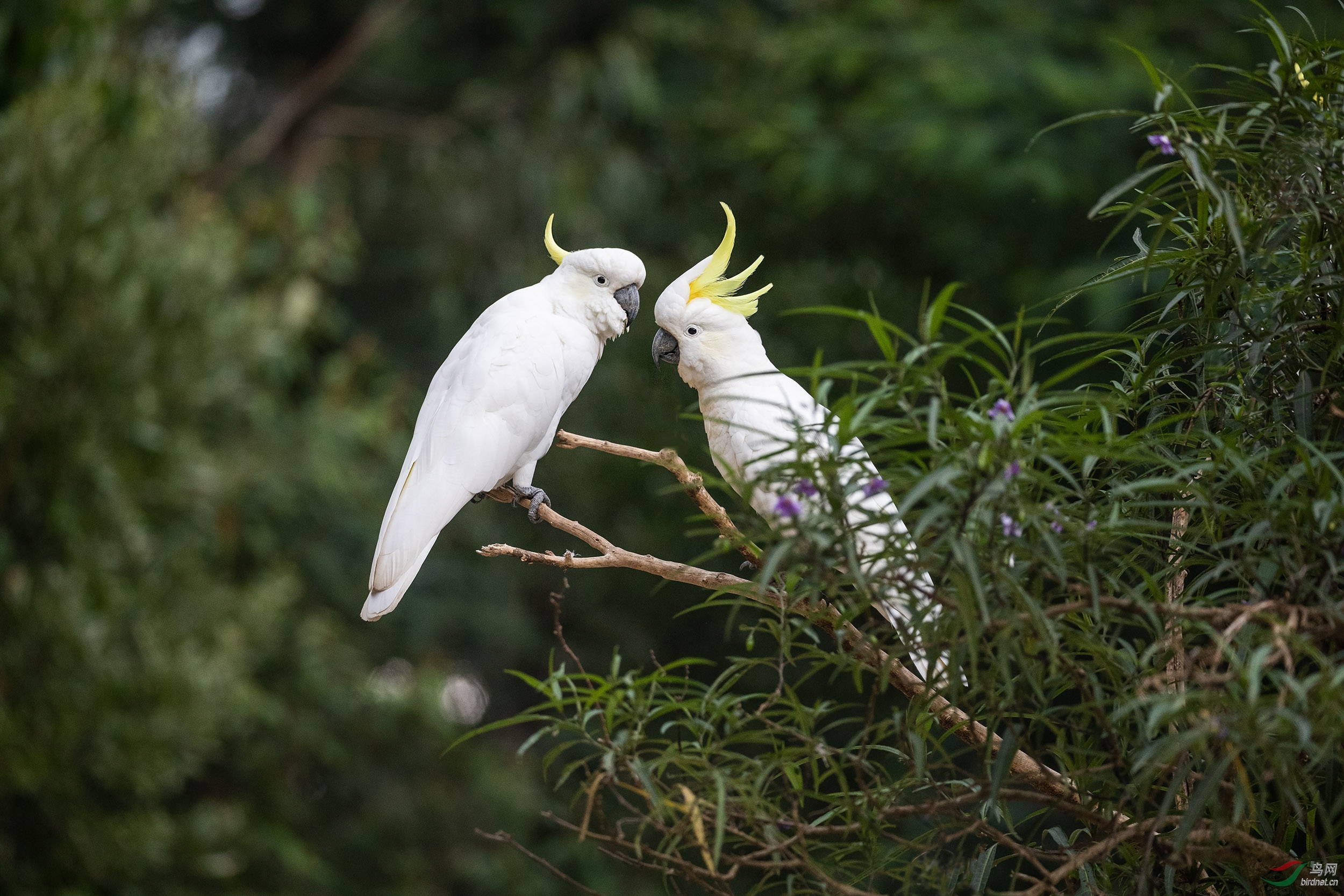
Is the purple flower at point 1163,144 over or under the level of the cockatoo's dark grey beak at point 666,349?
over

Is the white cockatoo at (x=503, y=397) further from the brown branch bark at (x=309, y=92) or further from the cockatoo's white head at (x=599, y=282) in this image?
the brown branch bark at (x=309, y=92)

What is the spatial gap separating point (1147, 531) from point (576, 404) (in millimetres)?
3642

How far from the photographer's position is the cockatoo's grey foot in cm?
187

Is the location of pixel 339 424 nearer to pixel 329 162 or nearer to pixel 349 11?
pixel 329 162

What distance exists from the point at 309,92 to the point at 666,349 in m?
4.99

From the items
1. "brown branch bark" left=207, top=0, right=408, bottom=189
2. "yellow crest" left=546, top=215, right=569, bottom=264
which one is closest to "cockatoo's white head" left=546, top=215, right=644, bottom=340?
"yellow crest" left=546, top=215, right=569, bottom=264

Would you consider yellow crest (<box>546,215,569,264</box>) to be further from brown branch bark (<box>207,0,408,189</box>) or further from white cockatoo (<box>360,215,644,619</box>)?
brown branch bark (<box>207,0,408,189</box>)

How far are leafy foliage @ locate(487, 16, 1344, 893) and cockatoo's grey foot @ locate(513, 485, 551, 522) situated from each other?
0.71m

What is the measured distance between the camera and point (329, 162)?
19.8ft

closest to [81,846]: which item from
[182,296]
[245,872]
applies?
[245,872]

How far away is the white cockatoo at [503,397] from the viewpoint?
1.63m

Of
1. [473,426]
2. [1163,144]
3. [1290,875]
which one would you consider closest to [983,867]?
[1290,875]

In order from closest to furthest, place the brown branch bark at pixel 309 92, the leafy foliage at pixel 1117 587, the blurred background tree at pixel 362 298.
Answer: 1. the leafy foliage at pixel 1117 587
2. the blurred background tree at pixel 362 298
3. the brown branch bark at pixel 309 92

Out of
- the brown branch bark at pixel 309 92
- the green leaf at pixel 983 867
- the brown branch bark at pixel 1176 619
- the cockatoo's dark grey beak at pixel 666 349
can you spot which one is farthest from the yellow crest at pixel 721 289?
the brown branch bark at pixel 309 92
